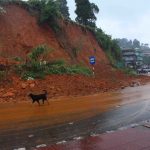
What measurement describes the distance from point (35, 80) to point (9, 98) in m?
4.24

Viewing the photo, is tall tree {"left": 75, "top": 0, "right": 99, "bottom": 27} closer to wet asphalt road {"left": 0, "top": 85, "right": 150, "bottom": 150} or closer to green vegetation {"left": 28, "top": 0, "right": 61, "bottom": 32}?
green vegetation {"left": 28, "top": 0, "right": 61, "bottom": 32}

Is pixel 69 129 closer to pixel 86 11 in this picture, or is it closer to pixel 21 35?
pixel 21 35

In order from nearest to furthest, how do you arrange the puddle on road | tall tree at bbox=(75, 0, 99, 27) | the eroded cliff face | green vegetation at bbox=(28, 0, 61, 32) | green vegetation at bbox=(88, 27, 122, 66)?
1. the puddle on road
2. the eroded cliff face
3. green vegetation at bbox=(28, 0, 61, 32)
4. green vegetation at bbox=(88, 27, 122, 66)
5. tall tree at bbox=(75, 0, 99, 27)

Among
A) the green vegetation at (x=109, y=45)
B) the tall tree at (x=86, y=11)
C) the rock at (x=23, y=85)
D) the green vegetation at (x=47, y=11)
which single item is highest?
→ the tall tree at (x=86, y=11)

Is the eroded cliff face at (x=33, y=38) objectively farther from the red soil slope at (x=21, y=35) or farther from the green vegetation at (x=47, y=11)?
the green vegetation at (x=47, y=11)

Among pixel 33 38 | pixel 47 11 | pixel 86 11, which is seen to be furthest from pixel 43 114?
pixel 86 11

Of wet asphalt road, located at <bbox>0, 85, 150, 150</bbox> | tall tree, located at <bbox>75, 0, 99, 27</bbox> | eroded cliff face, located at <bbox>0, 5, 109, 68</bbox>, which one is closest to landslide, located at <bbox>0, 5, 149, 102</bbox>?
eroded cliff face, located at <bbox>0, 5, 109, 68</bbox>

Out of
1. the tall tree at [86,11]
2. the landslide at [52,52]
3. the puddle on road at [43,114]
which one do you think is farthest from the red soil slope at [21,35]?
the tall tree at [86,11]

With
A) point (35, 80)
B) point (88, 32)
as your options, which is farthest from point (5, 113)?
point (88, 32)

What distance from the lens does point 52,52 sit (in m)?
35.1

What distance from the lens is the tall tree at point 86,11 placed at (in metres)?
54.1

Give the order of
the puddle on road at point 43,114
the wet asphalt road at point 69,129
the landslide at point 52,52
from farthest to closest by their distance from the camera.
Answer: the landslide at point 52,52 → the puddle on road at point 43,114 → the wet asphalt road at point 69,129

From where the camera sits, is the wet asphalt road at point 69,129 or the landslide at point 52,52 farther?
the landslide at point 52,52

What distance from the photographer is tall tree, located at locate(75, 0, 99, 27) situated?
5412cm
